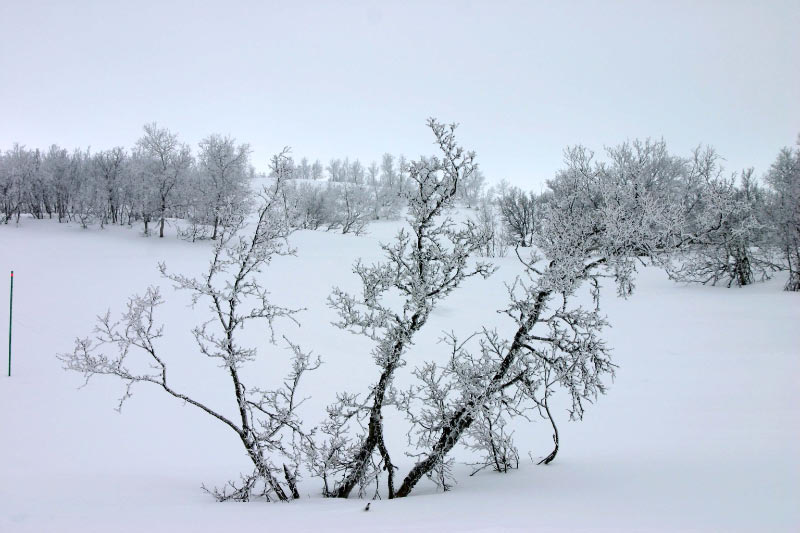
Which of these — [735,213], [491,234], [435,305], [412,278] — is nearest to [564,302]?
[491,234]

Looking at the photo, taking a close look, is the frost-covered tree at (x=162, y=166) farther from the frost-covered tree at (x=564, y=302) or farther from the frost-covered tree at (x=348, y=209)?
the frost-covered tree at (x=564, y=302)

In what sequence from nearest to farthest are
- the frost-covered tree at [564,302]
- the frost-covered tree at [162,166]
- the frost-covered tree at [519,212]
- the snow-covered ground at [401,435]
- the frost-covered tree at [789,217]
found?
the snow-covered ground at [401,435], the frost-covered tree at [564,302], the frost-covered tree at [789,217], the frost-covered tree at [162,166], the frost-covered tree at [519,212]

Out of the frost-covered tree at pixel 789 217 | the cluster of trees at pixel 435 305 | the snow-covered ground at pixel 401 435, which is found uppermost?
the frost-covered tree at pixel 789 217

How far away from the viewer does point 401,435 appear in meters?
10.1

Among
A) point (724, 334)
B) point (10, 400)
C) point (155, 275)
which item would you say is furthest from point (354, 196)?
point (10, 400)

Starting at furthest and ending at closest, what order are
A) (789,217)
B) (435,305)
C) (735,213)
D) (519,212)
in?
(519,212) → (789,217) → (735,213) → (435,305)

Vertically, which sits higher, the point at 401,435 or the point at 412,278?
the point at 412,278

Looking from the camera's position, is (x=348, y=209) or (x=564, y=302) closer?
(x=564, y=302)

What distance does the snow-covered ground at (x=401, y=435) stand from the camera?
391 centimetres

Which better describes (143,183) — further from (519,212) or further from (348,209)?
(519,212)

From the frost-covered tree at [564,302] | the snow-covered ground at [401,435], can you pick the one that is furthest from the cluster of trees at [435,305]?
the snow-covered ground at [401,435]

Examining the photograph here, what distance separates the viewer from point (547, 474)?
5.57 metres

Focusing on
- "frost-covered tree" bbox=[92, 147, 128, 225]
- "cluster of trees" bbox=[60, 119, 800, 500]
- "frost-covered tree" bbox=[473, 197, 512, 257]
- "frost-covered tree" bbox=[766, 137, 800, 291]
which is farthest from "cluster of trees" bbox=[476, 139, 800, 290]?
"frost-covered tree" bbox=[92, 147, 128, 225]

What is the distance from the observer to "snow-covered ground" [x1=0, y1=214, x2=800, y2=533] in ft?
12.8
